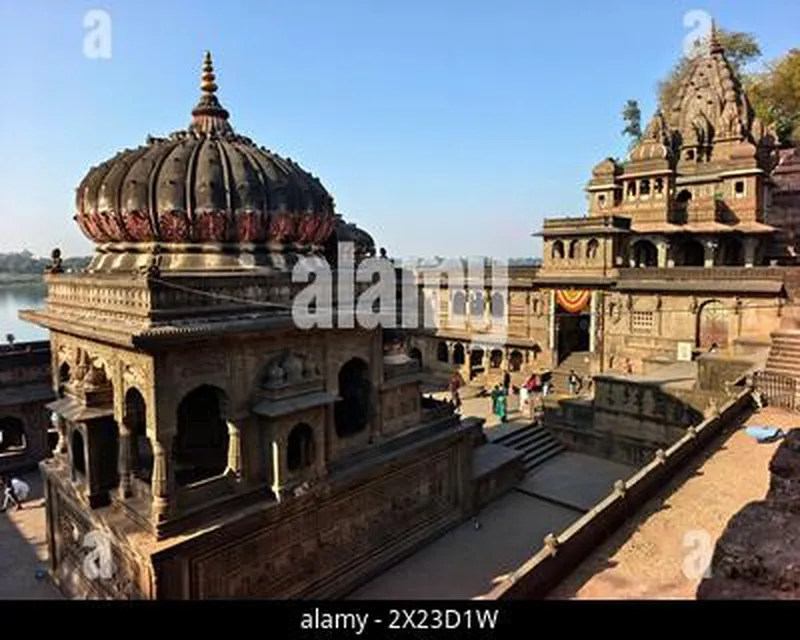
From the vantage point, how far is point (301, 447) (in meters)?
11.2

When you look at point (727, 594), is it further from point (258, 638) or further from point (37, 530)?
point (37, 530)

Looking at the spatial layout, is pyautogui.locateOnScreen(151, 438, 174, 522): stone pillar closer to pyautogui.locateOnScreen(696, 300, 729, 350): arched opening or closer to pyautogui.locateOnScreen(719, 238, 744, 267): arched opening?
pyautogui.locateOnScreen(696, 300, 729, 350): arched opening

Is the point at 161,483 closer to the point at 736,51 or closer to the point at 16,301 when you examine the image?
the point at 736,51

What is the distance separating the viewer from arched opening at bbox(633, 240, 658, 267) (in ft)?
99.8

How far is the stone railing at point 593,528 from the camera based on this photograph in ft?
23.0

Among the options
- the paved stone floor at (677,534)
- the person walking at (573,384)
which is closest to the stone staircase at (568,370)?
the person walking at (573,384)

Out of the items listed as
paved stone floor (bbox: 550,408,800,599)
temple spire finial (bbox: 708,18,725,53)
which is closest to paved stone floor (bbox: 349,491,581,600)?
paved stone floor (bbox: 550,408,800,599)

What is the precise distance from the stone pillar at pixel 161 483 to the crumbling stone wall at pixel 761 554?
7.73 meters

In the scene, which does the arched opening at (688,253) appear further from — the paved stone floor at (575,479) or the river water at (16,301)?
the river water at (16,301)

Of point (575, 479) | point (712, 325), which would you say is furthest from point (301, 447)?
point (712, 325)

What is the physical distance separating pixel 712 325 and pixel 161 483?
70.8 ft

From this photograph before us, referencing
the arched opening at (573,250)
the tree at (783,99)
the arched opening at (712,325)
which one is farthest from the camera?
the tree at (783,99)

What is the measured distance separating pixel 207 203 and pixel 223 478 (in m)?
5.31

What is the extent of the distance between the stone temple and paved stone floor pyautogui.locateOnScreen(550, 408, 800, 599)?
5.37 m
